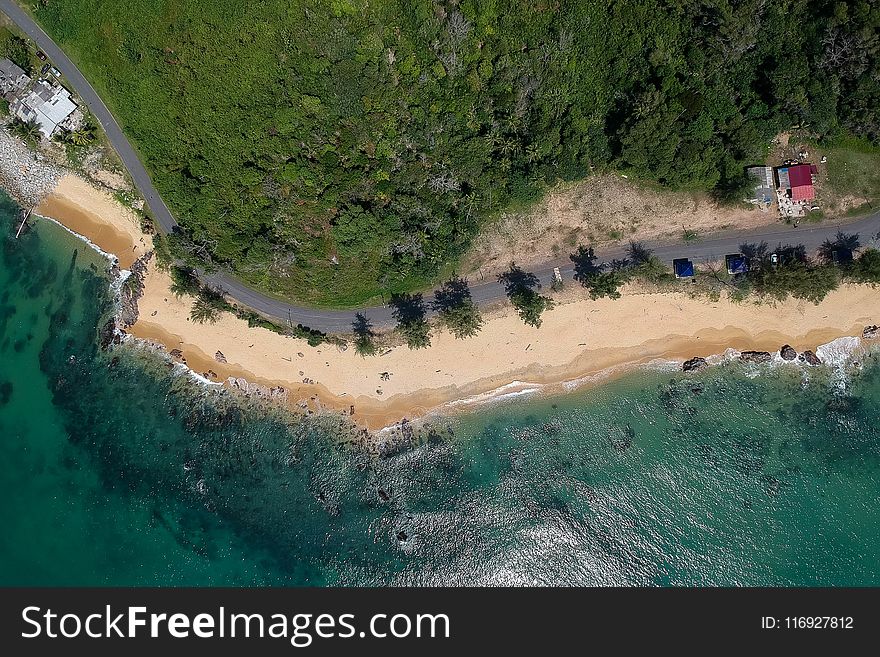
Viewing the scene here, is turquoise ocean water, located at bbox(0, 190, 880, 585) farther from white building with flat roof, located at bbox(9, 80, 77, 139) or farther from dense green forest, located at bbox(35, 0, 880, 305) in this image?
dense green forest, located at bbox(35, 0, 880, 305)

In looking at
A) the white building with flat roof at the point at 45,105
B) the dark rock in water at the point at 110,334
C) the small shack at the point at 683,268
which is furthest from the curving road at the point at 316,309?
the dark rock in water at the point at 110,334

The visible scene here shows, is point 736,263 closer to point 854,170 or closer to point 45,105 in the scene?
point 854,170

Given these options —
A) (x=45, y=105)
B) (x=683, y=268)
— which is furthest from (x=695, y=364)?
(x=45, y=105)

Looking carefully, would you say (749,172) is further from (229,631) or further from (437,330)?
(229,631)

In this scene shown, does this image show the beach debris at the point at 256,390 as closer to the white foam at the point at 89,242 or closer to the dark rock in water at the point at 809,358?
the white foam at the point at 89,242

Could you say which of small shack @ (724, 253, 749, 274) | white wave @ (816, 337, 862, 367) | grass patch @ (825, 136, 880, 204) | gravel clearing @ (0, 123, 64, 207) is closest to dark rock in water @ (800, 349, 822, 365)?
white wave @ (816, 337, 862, 367)
